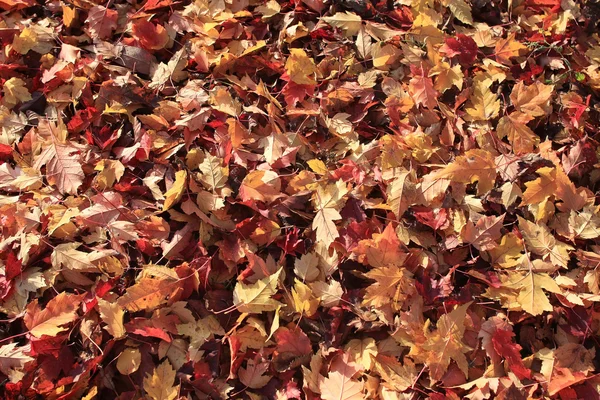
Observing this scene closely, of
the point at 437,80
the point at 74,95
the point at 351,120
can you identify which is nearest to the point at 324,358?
the point at 351,120

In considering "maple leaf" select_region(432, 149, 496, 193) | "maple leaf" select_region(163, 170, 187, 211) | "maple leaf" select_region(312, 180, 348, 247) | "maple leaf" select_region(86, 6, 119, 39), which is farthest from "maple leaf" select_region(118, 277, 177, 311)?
"maple leaf" select_region(86, 6, 119, 39)

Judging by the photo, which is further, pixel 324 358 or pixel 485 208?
pixel 485 208

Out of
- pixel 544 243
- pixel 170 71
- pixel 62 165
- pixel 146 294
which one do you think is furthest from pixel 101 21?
pixel 544 243

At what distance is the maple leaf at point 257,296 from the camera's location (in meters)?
1.58

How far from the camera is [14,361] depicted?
1.49 m

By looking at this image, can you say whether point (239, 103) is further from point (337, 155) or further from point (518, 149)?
point (518, 149)

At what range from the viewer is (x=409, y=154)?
6.19ft

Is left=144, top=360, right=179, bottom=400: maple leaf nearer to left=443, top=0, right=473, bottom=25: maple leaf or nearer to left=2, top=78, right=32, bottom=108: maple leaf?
left=2, top=78, right=32, bottom=108: maple leaf

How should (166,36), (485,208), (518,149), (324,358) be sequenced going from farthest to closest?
1. (166,36)
2. (518,149)
3. (485,208)
4. (324,358)

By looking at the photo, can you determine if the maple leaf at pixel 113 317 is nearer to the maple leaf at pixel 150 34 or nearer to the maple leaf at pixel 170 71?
the maple leaf at pixel 170 71

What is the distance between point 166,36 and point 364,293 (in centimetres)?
134

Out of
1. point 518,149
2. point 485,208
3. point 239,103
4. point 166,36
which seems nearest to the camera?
point 485,208

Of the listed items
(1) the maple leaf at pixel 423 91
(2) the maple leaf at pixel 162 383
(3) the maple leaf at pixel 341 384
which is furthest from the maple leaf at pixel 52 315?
(1) the maple leaf at pixel 423 91

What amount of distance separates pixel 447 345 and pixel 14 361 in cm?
122
